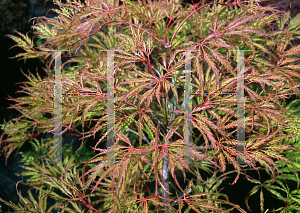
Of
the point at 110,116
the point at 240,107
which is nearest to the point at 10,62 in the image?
the point at 110,116

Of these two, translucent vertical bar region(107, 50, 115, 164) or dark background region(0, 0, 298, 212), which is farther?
dark background region(0, 0, 298, 212)

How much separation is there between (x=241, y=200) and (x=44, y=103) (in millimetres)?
1522

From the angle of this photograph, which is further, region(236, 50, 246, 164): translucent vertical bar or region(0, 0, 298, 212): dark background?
region(0, 0, 298, 212): dark background

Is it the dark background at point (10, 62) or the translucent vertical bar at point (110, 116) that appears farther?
the dark background at point (10, 62)

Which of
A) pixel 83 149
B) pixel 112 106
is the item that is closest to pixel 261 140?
pixel 112 106

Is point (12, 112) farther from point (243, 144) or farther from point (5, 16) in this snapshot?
point (243, 144)

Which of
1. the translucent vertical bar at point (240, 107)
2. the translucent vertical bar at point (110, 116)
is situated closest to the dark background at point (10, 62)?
the translucent vertical bar at point (110, 116)

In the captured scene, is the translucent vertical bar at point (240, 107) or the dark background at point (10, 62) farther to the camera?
the dark background at point (10, 62)

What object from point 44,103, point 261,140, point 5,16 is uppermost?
point 5,16

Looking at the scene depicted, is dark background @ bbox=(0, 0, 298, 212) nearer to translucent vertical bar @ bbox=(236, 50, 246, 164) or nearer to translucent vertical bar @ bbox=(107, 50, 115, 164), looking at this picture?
translucent vertical bar @ bbox=(107, 50, 115, 164)

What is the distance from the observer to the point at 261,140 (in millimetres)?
953

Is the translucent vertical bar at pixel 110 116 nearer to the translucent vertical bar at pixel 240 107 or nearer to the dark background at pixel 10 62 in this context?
the translucent vertical bar at pixel 240 107

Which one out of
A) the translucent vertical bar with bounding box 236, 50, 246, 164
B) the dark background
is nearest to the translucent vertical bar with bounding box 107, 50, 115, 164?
→ the translucent vertical bar with bounding box 236, 50, 246, 164

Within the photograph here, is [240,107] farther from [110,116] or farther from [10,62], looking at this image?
[10,62]
